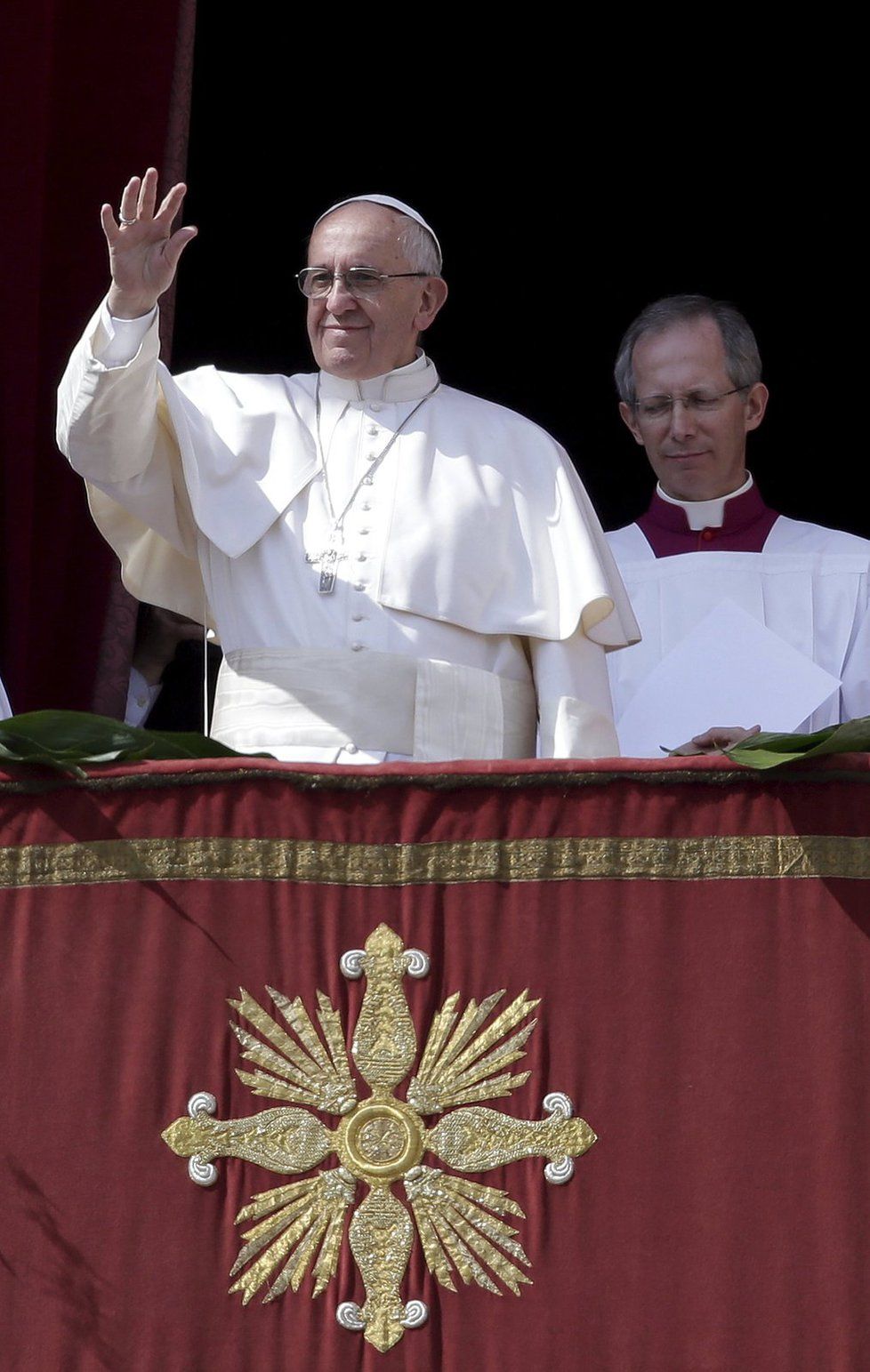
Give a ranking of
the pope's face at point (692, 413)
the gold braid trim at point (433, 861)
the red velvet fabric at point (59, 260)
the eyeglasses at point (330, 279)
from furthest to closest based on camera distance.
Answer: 1. the pope's face at point (692, 413)
2. the red velvet fabric at point (59, 260)
3. the eyeglasses at point (330, 279)
4. the gold braid trim at point (433, 861)

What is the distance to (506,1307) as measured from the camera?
10.1 ft

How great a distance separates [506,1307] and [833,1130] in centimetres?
48

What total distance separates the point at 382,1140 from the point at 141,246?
146 centimetres

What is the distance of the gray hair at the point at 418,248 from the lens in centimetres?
423

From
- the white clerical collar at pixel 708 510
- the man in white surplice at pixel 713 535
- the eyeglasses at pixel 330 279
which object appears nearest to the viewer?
the eyeglasses at pixel 330 279

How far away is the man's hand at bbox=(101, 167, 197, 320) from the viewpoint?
12.0 ft

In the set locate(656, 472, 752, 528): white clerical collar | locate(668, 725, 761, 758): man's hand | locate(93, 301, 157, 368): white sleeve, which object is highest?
locate(656, 472, 752, 528): white clerical collar

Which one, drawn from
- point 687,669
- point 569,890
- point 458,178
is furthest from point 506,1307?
point 458,178

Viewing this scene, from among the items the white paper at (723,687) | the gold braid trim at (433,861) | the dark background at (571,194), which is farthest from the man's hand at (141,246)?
the dark background at (571,194)

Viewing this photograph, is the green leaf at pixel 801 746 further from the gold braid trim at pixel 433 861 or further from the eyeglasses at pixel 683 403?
the eyeglasses at pixel 683 403

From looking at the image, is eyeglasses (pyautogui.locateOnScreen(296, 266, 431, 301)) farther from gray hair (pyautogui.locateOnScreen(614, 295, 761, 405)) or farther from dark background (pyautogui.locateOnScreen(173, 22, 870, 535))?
dark background (pyautogui.locateOnScreen(173, 22, 870, 535))

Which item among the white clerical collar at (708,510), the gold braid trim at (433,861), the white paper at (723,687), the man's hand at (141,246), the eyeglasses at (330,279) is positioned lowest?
the gold braid trim at (433,861)

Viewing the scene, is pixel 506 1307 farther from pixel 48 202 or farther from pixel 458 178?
pixel 458 178

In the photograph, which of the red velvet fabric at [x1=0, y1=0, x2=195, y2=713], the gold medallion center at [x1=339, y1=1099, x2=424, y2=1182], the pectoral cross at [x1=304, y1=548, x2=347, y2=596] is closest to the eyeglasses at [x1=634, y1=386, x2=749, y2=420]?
the red velvet fabric at [x1=0, y1=0, x2=195, y2=713]
